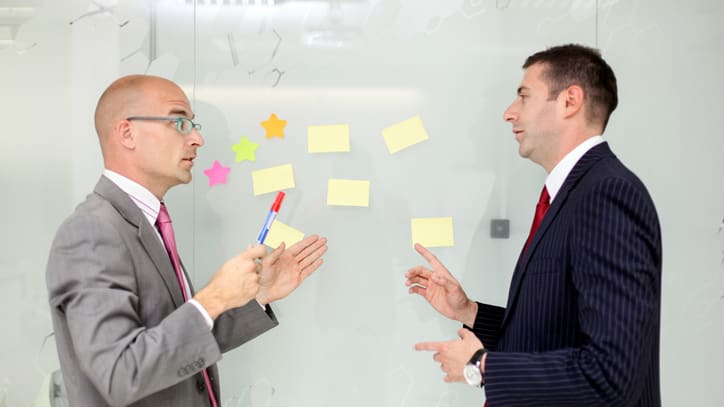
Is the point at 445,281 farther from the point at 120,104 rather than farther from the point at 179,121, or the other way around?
the point at 120,104

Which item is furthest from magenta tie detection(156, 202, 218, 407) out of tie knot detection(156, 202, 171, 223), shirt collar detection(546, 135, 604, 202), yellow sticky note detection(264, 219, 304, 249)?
shirt collar detection(546, 135, 604, 202)

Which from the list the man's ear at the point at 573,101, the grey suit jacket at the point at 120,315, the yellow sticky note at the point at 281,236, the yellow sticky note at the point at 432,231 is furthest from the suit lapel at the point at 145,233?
the man's ear at the point at 573,101

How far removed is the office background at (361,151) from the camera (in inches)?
71.9

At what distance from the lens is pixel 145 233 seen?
4.17ft

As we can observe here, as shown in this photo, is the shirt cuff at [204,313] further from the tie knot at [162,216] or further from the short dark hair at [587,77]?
the short dark hair at [587,77]

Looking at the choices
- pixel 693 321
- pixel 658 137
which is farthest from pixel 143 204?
pixel 693 321

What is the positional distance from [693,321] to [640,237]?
3.25 ft

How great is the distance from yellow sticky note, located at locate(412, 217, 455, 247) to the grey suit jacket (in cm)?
78

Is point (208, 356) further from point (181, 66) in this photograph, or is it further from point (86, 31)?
point (86, 31)

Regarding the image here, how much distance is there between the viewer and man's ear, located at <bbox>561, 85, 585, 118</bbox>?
1291 mm

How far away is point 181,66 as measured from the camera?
186 centimetres

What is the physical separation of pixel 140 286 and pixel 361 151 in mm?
837

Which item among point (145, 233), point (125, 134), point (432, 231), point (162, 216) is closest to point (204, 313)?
point (145, 233)

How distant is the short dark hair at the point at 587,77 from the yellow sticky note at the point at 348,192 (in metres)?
0.68
